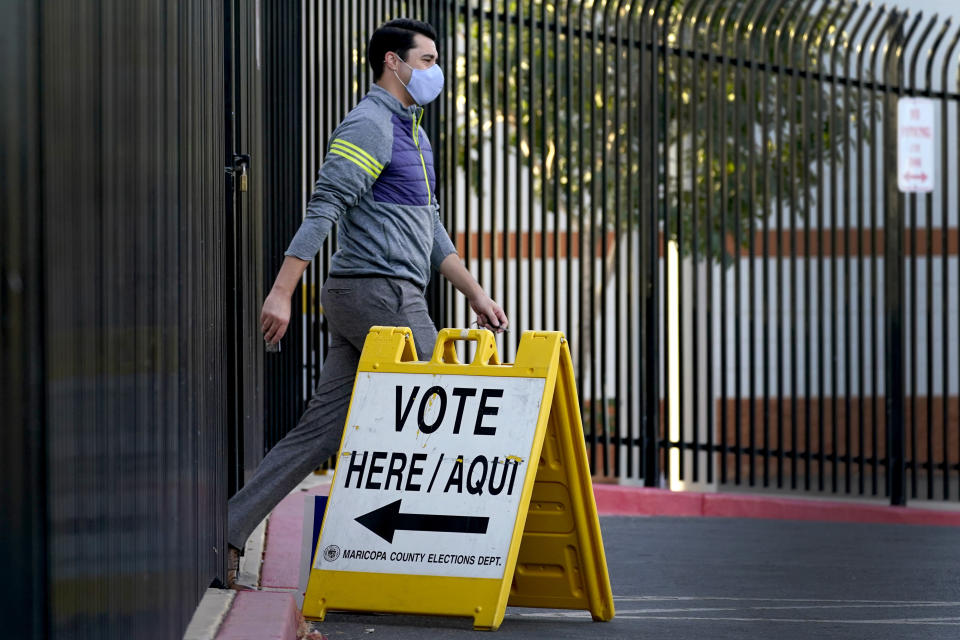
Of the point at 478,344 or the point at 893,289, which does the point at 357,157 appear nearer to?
the point at 478,344

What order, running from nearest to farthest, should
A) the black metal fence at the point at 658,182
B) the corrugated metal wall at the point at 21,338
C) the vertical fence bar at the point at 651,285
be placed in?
the corrugated metal wall at the point at 21,338 < the black metal fence at the point at 658,182 < the vertical fence bar at the point at 651,285

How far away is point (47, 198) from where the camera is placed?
A: 2285 mm

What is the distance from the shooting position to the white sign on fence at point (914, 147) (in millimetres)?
9305

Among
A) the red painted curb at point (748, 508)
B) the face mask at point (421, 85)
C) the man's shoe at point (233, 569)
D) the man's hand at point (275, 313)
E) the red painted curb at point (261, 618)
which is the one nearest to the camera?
the red painted curb at point (261, 618)

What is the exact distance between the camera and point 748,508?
9125 mm

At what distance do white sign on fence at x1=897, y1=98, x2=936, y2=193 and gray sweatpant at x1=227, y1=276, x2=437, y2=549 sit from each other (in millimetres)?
5135

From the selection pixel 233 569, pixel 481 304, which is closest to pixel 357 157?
pixel 481 304

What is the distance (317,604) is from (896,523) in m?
5.45

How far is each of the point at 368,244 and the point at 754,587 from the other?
2.12m

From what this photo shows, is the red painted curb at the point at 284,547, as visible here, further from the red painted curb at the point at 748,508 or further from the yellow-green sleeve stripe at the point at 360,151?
the red painted curb at the point at 748,508

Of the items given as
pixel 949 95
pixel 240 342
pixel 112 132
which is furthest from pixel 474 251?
pixel 112 132

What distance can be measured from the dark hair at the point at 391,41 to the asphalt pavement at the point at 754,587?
180 cm

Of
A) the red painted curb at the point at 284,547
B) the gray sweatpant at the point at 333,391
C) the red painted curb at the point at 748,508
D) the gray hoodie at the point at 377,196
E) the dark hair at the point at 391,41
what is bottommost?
the red painted curb at the point at 748,508

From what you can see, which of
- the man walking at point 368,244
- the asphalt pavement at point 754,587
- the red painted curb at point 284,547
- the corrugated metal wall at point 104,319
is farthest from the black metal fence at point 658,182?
the corrugated metal wall at point 104,319
